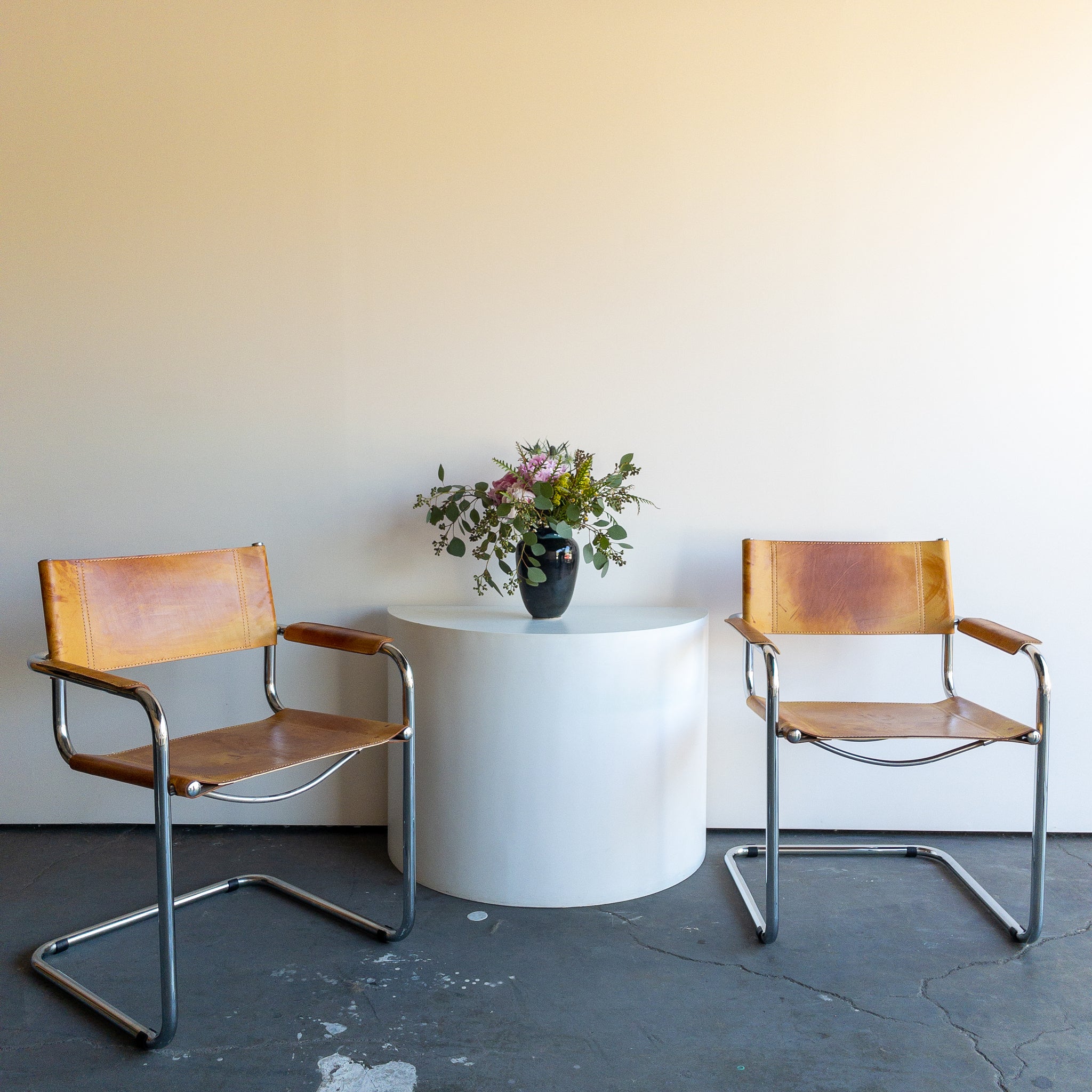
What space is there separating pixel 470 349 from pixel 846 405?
106cm

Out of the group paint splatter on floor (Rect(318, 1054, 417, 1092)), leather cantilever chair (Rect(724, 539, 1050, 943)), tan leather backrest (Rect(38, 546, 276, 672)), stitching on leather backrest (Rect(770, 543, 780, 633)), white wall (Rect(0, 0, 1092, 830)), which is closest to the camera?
paint splatter on floor (Rect(318, 1054, 417, 1092))

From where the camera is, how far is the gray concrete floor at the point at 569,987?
1570mm

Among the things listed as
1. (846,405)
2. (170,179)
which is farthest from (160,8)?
(846,405)

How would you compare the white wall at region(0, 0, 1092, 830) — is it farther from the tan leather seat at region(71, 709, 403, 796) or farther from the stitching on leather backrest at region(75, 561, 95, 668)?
the stitching on leather backrest at region(75, 561, 95, 668)

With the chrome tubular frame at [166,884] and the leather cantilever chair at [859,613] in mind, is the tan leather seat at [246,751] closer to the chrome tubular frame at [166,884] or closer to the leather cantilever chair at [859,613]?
the chrome tubular frame at [166,884]

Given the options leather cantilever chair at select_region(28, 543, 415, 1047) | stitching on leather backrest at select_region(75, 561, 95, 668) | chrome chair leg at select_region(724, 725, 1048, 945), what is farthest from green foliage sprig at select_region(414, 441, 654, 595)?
stitching on leather backrest at select_region(75, 561, 95, 668)

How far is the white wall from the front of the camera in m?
2.47

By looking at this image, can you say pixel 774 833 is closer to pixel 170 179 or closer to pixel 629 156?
pixel 629 156

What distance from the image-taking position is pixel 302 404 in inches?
101

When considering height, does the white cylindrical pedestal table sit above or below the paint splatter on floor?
above

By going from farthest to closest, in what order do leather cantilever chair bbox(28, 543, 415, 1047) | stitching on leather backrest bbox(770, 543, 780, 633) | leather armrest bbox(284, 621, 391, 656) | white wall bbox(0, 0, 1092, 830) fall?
1. white wall bbox(0, 0, 1092, 830)
2. stitching on leather backrest bbox(770, 543, 780, 633)
3. leather armrest bbox(284, 621, 391, 656)
4. leather cantilever chair bbox(28, 543, 415, 1047)

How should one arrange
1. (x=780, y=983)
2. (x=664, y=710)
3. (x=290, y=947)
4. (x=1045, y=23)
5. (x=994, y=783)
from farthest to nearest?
(x=994, y=783) < (x=1045, y=23) < (x=664, y=710) < (x=290, y=947) < (x=780, y=983)

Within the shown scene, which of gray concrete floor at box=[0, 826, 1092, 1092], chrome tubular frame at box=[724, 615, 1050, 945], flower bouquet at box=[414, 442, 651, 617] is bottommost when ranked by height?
gray concrete floor at box=[0, 826, 1092, 1092]

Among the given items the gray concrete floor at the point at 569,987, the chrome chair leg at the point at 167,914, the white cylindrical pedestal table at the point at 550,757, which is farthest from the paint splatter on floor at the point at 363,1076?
the white cylindrical pedestal table at the point at 550,757
